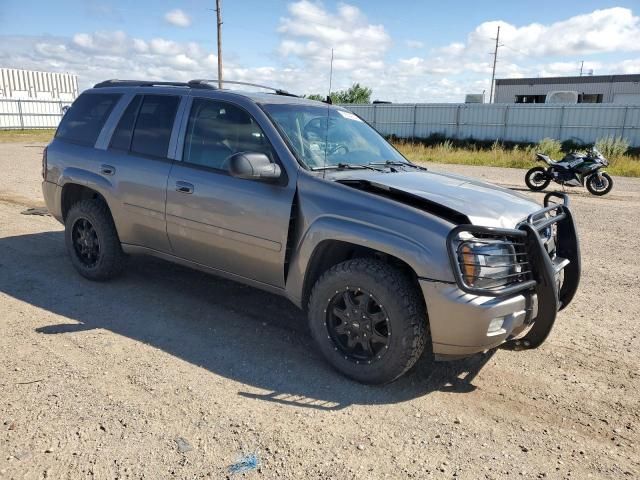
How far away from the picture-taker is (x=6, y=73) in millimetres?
53938

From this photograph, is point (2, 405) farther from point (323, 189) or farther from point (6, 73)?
point (6, 73)

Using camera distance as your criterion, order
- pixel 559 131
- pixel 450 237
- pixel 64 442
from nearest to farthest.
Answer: pixel 64 442
pixel 450 237
pixel 559 131

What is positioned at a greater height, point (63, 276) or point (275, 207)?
point (275, 207)

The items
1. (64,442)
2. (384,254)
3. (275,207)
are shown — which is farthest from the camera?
(275,207)

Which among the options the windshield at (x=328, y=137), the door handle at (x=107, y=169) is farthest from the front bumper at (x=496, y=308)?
the door handle at (x=107, y=169)

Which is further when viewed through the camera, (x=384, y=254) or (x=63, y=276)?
(x=63, y=276)

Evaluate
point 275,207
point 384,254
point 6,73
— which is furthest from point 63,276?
point 6,73

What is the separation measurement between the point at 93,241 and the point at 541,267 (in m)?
4.14

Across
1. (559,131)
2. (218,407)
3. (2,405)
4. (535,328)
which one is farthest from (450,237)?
(559,131)

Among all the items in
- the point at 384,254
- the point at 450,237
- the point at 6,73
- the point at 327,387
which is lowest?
the point at 327,387

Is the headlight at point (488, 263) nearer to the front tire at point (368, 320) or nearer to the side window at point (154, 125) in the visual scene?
the front tire at point (368, 320)

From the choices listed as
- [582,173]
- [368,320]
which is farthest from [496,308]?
[582,173]

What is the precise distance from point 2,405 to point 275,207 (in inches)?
83.0

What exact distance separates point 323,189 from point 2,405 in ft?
7.87
